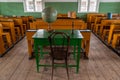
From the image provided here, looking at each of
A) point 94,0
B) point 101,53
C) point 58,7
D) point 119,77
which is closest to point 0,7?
point 58,7

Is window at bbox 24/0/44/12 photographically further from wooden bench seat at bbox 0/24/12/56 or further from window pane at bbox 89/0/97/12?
wooden bench seat at bbox 0/24/12/56

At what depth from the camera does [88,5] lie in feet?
26.7

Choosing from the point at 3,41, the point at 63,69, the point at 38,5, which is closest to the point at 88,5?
the point at 38,5

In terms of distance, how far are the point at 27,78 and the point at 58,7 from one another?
242 inches

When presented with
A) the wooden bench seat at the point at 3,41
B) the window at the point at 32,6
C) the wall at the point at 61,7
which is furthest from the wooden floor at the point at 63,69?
the window at the point at 32,6

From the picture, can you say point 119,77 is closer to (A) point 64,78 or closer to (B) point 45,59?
(A) point 64,78

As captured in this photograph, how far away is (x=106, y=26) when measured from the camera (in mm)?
5000

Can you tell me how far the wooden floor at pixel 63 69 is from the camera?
264 cm

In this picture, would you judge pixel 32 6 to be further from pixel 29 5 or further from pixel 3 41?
pixel 3 41

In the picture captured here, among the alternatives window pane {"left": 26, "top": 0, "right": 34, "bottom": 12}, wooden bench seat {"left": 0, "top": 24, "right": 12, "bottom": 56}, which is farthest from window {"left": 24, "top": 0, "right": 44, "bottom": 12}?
wooden bench seat {"left": 0, "top": 24, "right": 12, "bottom": 56}

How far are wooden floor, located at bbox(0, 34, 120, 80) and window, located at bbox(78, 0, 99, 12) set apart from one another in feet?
15.8

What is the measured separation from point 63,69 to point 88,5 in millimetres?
6088

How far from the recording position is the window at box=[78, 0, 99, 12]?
807 cm

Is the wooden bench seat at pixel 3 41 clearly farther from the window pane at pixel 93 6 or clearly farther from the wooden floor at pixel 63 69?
the window pane at pixel 93 6
